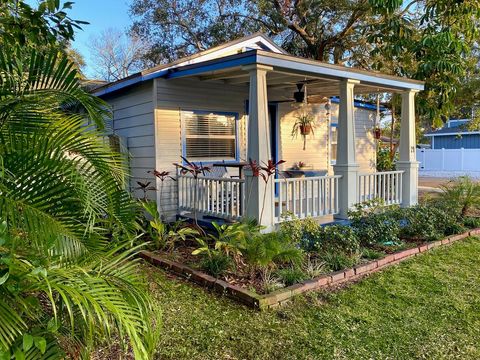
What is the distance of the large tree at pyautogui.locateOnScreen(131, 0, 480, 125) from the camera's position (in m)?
10.5

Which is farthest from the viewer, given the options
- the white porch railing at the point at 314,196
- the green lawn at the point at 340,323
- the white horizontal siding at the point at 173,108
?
the white horizontal siding at the point at 173,108

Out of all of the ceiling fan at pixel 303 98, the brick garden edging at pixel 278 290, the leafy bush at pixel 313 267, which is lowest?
the brick garden edging at pixel 278 290

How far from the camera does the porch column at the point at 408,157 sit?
8648 millimetres

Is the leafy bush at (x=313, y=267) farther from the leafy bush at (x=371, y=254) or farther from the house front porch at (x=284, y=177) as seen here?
the house front porch at (x=284, y=177)

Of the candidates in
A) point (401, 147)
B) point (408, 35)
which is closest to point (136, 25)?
point (408, 35)

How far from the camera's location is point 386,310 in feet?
13.3

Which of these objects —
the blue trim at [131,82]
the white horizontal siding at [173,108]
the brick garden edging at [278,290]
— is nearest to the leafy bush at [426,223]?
the brick garden edging at [278,290]

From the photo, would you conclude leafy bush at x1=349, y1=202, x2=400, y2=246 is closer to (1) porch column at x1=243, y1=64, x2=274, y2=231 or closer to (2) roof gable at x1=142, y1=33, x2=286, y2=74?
(1) porch column at x1=243, y1=64, x2=274, y2=231

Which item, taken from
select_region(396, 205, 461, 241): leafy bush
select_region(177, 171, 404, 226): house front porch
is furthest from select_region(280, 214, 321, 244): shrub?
select_region(396, 205, 461, 241): leafy bush

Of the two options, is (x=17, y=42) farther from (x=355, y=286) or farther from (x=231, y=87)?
(x=231, y=87)

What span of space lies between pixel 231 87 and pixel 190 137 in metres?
1.42

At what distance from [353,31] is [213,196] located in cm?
1185

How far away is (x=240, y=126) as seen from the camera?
877cm

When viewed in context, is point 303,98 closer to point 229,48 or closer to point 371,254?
point 229,48
